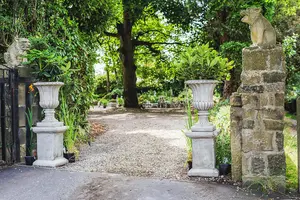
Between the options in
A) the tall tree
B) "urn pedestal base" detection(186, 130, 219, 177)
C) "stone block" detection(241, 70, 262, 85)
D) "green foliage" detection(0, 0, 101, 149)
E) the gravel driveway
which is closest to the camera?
"stone block" detection(241, 70, 262, 85)

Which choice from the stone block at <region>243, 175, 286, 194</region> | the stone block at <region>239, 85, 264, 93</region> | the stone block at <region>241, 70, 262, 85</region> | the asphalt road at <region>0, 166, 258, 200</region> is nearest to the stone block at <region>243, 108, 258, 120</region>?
the stone block at <region>239, 85, 264, 93</region>

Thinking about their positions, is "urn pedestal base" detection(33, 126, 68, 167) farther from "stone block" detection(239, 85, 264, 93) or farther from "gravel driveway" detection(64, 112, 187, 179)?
"stone block" detection(239, 85, 264, 93)

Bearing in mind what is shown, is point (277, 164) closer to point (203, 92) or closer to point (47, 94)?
point (203, 92)

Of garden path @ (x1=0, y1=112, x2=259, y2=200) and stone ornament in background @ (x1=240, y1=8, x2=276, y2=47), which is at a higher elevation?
stone ornament in background @ (x1=240, y1=8, x2=276, y2=47)

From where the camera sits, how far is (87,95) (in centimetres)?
841

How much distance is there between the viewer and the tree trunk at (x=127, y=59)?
16781mm

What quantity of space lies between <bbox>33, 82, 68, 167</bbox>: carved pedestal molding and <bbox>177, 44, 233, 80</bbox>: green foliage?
2.13 m

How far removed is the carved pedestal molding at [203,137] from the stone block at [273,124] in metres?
0.81

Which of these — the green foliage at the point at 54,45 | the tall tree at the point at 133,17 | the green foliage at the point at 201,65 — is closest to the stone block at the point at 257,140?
the green foliage at the point at 201,65

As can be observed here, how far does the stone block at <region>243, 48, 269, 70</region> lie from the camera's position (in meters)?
4.04

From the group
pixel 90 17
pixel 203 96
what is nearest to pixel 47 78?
pixel 203 96

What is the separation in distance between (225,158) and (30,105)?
11.3 ft

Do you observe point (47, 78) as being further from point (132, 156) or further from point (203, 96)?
point (203, 96)

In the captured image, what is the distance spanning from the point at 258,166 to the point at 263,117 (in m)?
0.62
